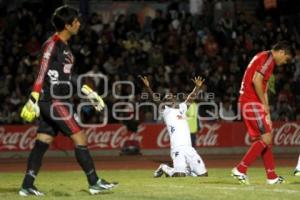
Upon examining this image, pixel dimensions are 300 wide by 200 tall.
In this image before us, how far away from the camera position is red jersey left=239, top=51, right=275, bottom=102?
11531 mm

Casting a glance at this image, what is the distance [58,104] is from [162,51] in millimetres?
16309

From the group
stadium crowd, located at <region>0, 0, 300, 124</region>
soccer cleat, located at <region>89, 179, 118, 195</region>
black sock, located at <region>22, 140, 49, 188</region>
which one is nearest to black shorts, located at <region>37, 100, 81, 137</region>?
black sock, located at <region>22, 140, 49, 188</region>

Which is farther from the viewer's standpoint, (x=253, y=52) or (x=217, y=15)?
(x=217, y=15)

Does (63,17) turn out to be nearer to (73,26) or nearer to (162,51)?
(73,26)

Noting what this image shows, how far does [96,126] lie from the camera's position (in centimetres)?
2292

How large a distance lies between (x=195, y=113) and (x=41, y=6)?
35.8 feet

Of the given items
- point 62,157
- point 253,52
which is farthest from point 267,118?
point 253,52

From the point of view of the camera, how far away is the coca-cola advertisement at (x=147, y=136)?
Result: 2248 centimetres

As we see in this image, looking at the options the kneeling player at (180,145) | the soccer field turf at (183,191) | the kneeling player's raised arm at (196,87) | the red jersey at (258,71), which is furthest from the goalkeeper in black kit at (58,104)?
the kneeling player's raised arm at (196,87)

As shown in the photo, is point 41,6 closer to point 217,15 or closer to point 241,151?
point 217,15

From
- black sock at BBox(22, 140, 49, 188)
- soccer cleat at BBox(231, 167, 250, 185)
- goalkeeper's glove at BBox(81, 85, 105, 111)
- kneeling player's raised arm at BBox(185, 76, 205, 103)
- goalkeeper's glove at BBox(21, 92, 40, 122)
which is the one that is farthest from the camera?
kneeling player's raised arm at BBox(185, 76, 205, 103)

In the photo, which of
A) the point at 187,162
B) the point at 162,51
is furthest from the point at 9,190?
the point at 162,51

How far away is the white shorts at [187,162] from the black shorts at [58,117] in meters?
4.53

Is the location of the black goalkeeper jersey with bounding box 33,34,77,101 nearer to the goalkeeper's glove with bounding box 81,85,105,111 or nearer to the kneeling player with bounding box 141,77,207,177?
the goalkeeper's glove with bounding box 81,85,105,111
